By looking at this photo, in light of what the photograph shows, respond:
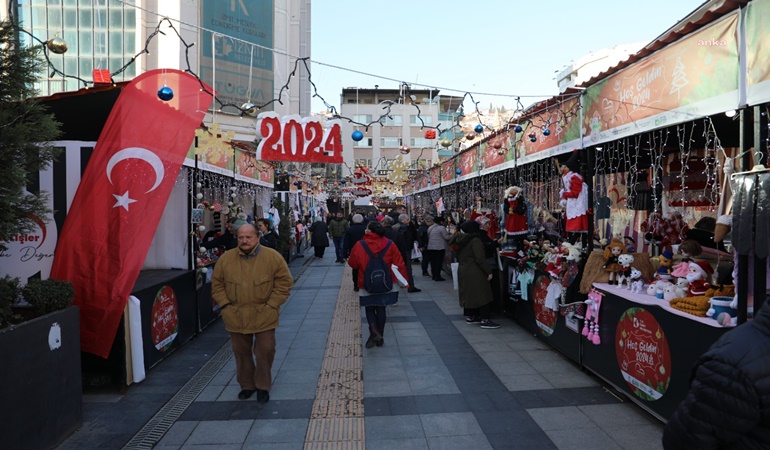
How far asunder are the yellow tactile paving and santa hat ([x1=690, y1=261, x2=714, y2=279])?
2.98 metres

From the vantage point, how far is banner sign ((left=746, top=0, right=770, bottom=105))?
3.30 meters

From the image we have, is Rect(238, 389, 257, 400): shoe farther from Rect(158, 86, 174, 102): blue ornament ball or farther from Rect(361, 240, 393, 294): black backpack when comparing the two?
Rect(158, 86, 174, 102): blue ornament ball

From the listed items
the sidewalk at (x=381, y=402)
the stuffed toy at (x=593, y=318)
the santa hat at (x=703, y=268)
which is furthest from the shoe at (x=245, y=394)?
the santa hat at (x=703, y=268)

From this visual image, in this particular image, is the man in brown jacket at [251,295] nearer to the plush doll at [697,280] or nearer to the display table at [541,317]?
the display table at [541,317]

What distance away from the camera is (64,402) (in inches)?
159

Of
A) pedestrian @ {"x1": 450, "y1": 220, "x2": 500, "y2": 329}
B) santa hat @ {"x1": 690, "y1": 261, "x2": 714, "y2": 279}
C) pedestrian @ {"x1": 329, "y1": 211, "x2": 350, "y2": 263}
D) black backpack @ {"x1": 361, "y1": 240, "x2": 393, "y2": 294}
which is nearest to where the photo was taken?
santa hat @ {"x1": 690, "y1": 261, "x2": 714, "y2": 279}

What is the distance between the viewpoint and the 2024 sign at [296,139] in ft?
26.3

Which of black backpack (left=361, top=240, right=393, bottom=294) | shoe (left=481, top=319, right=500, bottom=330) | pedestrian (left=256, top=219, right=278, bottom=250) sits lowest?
shoe (left=481, top=319, right=500, bottom=330)

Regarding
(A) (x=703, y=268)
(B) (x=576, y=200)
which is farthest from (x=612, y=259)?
(B) (x=576, y=200)

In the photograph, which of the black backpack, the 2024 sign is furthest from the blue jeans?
the black backpack

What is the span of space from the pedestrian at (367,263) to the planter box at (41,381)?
3.42 m

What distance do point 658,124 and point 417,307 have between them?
5.96m

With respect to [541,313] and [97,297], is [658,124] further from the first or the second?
[97,297]

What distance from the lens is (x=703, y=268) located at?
4574mm
